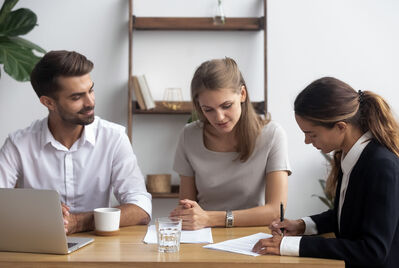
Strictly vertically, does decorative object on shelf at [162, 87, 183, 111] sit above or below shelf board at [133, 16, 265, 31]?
below

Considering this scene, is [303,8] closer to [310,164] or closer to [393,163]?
[310,164]

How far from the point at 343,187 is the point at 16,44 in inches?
92.5

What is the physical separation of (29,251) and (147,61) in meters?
2.26

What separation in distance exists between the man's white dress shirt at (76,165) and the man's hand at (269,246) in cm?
70

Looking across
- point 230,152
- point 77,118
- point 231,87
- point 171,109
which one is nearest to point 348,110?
point 231,87

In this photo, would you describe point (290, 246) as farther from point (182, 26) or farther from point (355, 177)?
point (182, 26)

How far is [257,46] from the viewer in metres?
3.52

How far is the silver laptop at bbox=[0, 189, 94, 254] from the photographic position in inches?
54.2

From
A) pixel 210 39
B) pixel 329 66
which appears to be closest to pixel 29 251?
pixel 210 39

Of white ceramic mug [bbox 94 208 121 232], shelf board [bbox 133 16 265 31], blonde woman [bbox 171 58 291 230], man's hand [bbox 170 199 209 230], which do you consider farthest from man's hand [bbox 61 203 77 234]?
shelf board [bbox 133 16 265 31]

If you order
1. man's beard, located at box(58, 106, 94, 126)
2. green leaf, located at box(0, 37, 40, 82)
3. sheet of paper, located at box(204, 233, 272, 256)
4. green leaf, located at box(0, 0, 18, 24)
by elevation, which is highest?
green leaf, located at box(0, 0, 18, 24)

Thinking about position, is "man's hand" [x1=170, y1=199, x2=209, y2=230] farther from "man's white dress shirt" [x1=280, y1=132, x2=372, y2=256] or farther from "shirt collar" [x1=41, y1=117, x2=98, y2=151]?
"shirt collar" [x1=41, y1=117, x2=98, y2=151]

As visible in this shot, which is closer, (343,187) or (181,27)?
(343,187)

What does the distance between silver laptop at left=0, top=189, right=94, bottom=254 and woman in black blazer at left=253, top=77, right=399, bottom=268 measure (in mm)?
555
